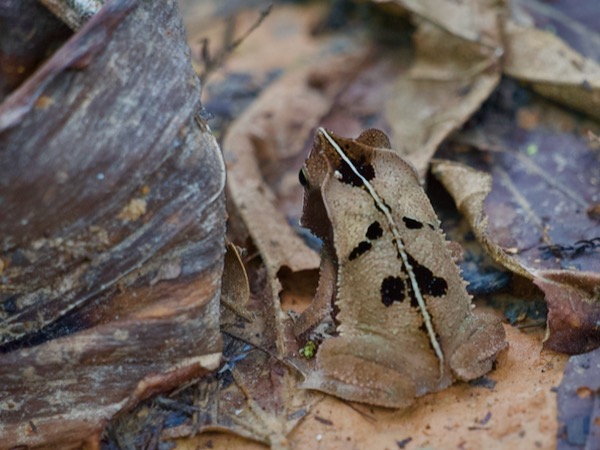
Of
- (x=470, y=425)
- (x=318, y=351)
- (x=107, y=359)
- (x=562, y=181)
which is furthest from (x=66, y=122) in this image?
(x=562, y=181)

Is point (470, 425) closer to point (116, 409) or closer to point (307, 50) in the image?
point (116, 409)

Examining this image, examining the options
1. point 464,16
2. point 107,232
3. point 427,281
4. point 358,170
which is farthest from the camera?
point 464,16

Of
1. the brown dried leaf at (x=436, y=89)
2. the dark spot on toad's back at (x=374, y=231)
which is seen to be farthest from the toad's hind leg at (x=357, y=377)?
the brown dried leaf at (x=436, y=89)

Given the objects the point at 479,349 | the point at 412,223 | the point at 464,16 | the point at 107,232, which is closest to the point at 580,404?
the point at 479,349

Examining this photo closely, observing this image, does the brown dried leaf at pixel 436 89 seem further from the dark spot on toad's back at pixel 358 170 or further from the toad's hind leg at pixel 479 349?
the toad's hind leg at pixel 479 349

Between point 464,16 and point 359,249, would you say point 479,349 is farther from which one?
point 464,16

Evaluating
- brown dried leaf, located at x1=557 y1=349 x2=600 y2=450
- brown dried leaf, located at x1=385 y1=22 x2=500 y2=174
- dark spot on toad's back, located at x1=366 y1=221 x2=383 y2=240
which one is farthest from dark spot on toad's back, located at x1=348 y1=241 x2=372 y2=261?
brown dried leaf, located at x1=385 y1=22 x2=500 y2=174

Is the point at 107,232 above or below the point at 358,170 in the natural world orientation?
above
